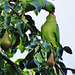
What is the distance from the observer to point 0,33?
0.79 m

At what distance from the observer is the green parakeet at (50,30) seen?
896 millimetres

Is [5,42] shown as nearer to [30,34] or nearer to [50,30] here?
[30,34]

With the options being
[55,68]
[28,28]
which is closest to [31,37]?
[28,28]

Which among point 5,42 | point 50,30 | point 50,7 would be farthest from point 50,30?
point 5,42

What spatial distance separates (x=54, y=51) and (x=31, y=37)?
102mm

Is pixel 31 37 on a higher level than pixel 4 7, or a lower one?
lower

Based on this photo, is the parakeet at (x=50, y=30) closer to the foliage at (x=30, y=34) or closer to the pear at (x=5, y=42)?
the foliage at (x=30, y=34)

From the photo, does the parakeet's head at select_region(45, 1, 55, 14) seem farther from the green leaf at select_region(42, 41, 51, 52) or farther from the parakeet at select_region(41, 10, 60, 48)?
the green leaf at select_region(42, 41, 51, 52)

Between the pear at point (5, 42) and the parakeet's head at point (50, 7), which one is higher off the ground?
the parakeet's head at point (50, 7)

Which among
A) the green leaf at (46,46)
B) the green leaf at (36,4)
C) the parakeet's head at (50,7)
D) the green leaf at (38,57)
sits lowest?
the green leaf at (38,57)

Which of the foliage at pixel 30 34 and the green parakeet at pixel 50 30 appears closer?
the foliage at pixel 30 34

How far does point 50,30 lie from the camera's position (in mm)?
902

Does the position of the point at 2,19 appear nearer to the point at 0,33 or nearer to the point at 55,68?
the point at 0,33

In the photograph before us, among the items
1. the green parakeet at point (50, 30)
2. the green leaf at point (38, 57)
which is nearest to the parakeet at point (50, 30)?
the green parakeet at point (50, 30)
